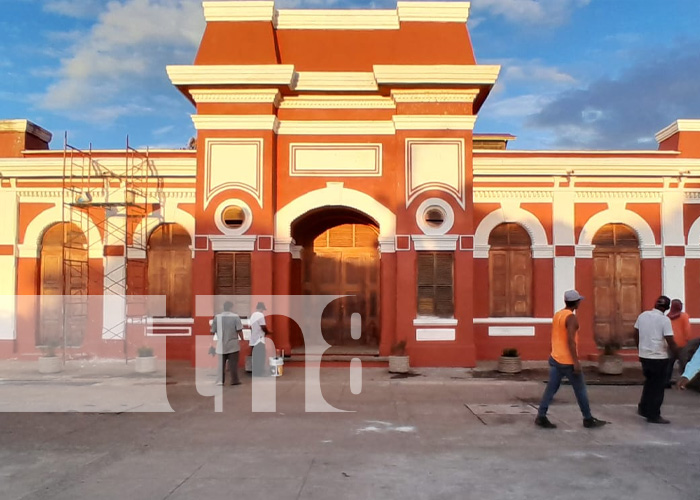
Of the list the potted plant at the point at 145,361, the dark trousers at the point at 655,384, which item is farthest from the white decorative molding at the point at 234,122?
the dark trousers at the point at 655,384

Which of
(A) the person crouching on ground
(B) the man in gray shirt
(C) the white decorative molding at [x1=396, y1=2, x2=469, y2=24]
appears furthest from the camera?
(C) the white decorative molding at [x1=396, y1=2, x2=469, y2=24]

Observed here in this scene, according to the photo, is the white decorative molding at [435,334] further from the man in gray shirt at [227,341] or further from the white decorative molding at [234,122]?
the white decorative molding at [234,122]

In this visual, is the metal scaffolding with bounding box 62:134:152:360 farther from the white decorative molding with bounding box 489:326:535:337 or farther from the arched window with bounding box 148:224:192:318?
the white decorative molding with bounding box 489:326:535:337

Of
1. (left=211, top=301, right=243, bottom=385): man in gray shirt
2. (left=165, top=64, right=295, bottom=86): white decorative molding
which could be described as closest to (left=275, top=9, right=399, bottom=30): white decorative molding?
(left=165, top=64, right=295, bottom=86): white decorative molding

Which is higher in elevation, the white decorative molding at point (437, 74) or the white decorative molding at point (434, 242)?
the white decorative molding at point (437, 74)

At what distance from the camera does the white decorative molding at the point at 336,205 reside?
47.5ft

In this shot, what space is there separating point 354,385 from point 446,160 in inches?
223

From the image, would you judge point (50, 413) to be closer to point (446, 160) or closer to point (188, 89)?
point (188, 89)

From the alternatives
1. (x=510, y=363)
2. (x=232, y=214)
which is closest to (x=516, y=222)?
(x=510, y=363)

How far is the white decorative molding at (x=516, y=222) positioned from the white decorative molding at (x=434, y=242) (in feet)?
5.38

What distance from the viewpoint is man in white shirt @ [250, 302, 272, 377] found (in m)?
12.4

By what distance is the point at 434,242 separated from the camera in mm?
14234

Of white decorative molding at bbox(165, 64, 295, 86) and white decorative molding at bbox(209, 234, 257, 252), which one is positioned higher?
white decorative molding at bbox(165, 64, 295, 86)

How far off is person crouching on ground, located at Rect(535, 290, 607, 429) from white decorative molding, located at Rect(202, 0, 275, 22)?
33.9 feet
